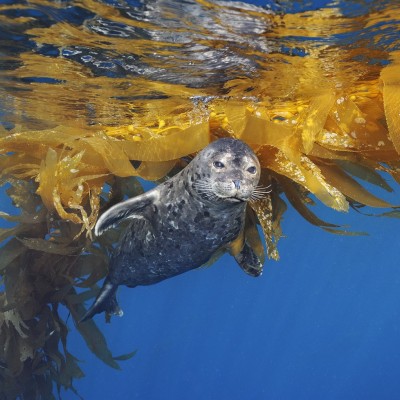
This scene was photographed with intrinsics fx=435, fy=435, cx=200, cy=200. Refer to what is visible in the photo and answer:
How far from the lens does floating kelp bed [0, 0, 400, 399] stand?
11.8ft

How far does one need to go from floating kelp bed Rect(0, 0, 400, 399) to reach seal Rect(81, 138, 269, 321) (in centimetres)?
35

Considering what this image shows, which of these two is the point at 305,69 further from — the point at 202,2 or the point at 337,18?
the point at 202,2

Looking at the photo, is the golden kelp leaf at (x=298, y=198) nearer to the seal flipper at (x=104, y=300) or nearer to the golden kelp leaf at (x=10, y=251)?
the seal flipper at (x=104, y=300)

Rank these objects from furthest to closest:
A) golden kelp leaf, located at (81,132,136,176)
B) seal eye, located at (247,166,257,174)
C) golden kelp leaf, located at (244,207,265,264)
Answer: golden kelp leaf, located at (244,207,265,264)
golden kelp leaf, located at (81,132,136,176)
seal eye, located at (247,166,257,174)

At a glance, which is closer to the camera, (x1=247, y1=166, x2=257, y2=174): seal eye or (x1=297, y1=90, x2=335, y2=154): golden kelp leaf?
(x1=247, y1=166, x2=257, y2=174): seal eye

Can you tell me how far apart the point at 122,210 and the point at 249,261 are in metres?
1.55

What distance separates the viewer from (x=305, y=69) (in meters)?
4.48

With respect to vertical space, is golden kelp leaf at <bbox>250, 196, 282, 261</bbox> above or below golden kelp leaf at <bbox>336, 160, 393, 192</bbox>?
below

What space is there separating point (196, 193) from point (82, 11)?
1.68 metres

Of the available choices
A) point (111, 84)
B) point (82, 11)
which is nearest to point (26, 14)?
point (82, 11)

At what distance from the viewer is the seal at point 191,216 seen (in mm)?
3297

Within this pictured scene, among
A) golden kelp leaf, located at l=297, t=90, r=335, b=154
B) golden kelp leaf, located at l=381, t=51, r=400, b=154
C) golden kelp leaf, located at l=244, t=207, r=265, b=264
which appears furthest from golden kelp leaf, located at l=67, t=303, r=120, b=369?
golden kelp leaf, located at l=381, t=51, r=400, b=154

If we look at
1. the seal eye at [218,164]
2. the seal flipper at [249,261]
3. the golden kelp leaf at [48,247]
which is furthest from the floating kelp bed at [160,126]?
the seal eye at [218,164]

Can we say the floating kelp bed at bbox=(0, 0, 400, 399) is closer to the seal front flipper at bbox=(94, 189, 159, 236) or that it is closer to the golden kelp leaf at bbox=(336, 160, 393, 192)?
the golden kelp leaf at bbox=(336, 160, 393, 192)
